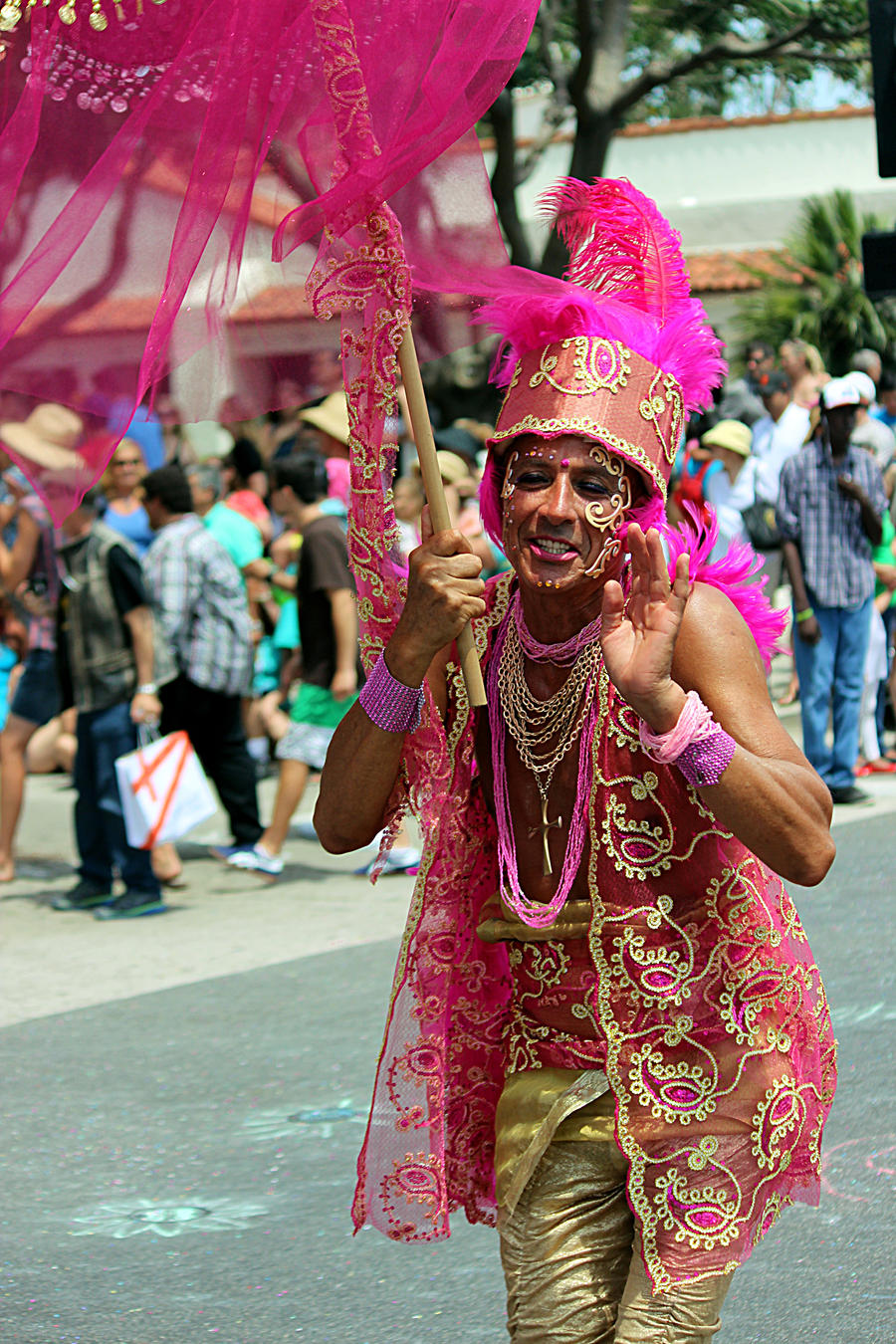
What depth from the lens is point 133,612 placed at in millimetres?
8242

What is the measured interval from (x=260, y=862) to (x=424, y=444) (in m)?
6.30

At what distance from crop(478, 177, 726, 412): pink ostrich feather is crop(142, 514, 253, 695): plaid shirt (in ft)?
17.9

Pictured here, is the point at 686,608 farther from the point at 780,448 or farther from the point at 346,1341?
the point at 780,448

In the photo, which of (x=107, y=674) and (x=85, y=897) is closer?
(x=107, y=674)

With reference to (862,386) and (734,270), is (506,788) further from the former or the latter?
(734,270)

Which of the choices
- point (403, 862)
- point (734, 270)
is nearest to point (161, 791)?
point (403, 862)

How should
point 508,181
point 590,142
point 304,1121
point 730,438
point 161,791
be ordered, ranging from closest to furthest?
point 304,1121 < point 161,791 < point 730,438 < point 590,142 < point 508,181

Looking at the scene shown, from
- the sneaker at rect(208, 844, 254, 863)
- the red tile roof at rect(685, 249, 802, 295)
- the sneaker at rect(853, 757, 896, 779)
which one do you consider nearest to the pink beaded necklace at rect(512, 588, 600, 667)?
the sneaker at rect(208, 844, 254, 863)

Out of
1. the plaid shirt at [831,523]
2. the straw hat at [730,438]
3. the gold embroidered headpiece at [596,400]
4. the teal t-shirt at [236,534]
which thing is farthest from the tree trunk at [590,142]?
the gold embroidered headpiece at [596,400]

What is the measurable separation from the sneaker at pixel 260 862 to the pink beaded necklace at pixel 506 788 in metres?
5.81

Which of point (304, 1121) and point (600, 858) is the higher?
point (600, 858)

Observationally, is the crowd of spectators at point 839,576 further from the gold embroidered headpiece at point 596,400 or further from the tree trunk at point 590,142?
the gold embroidered headpiece at point 596,400

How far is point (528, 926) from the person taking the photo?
3037 mm

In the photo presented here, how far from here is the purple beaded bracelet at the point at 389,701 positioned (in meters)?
2.91
